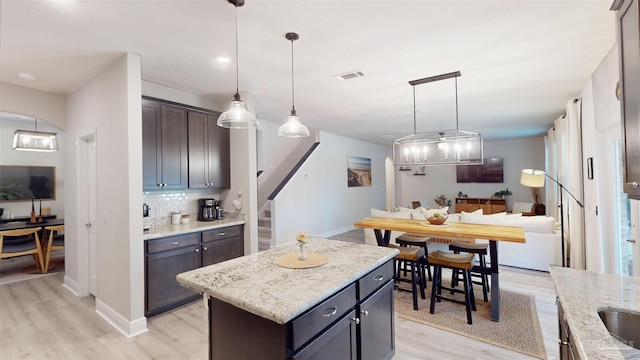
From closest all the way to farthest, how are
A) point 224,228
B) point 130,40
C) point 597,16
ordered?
point 597,16 → point 130,40 → point 224,228

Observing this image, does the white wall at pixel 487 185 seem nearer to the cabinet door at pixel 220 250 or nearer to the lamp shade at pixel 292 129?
the cabinet door at pixel 220 250

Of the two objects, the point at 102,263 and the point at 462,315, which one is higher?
the point at 102,263

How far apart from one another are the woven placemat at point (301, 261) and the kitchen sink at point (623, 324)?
1451 millimetres

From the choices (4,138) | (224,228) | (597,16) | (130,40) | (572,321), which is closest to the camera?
(572,321)

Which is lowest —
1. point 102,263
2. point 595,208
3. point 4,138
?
point 102,263

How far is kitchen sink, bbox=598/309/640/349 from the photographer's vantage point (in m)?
1.26

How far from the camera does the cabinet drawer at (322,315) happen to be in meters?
1.35

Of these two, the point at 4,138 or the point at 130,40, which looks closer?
the point at 130,40

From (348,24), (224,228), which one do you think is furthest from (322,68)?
(224,228)

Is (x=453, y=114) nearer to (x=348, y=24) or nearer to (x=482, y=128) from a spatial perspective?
(x=482, y=128)

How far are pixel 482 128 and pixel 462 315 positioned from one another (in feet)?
17.2

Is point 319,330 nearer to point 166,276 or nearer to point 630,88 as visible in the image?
point 630,88

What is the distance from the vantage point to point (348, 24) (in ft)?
7.36

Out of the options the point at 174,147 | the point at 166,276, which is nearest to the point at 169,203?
the point at 174,147
